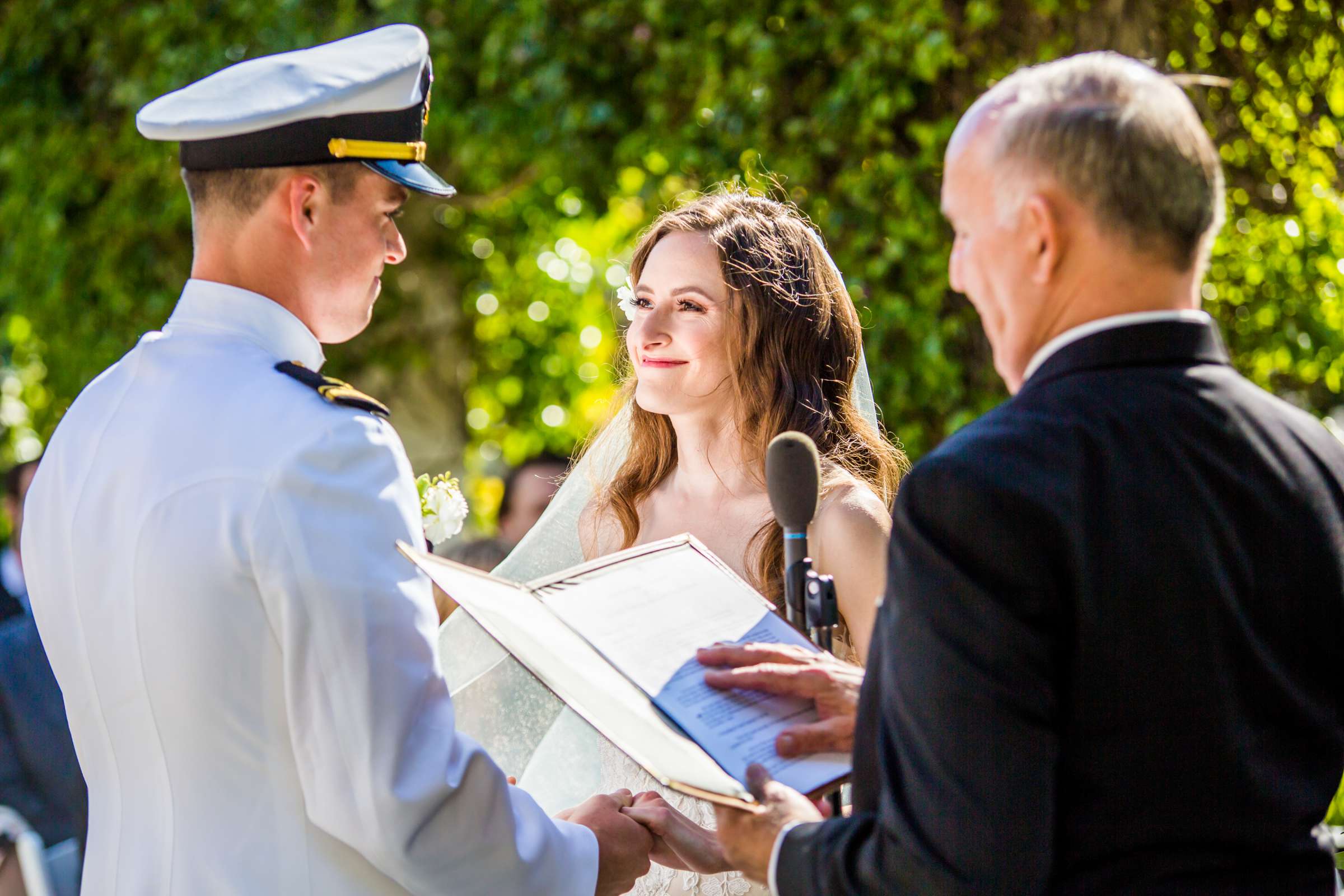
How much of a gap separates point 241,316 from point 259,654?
20.1 inches

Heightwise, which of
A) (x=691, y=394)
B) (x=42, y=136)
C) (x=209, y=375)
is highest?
(x=209, y=375)

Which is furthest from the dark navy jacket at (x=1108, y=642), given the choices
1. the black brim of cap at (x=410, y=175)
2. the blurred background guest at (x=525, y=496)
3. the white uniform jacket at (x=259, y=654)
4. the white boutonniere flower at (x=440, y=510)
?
the blurred background guest at (x=525, y=496)

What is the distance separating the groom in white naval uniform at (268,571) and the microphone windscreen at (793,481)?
1.68 ft

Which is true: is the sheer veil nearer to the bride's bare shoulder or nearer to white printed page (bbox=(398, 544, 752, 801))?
the bride's bare shoulder

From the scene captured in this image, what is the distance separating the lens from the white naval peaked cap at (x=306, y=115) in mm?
1921

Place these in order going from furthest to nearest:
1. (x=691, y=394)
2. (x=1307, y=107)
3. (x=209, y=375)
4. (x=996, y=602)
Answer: (x=1307, y=107)
(x=691, y=394)
(x=209, y=375)
(x=996, y=602)

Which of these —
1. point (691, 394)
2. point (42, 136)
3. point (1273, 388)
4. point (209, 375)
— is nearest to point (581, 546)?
point (691, 394)

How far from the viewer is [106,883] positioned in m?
1.92

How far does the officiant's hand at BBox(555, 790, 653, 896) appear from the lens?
2.08 meters

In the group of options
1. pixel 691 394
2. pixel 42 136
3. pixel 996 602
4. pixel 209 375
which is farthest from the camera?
pixel 42 136

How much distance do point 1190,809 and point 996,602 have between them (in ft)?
1.02

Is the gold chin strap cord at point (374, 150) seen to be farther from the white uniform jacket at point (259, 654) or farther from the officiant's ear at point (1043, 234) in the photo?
the officiant's ear at point (1043, 234)

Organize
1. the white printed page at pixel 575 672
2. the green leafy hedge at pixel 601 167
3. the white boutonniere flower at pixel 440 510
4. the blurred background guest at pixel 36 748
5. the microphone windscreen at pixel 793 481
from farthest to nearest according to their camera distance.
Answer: the green leafy hedge at pixel 601 167, the blurred background guest at pixel 36 748, the white boutonniere flower at pixel 440 510, the microphone windscreen at pixel 793 481, the white printed page at pixel 575 672

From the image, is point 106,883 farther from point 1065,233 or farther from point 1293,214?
point 1293,214
